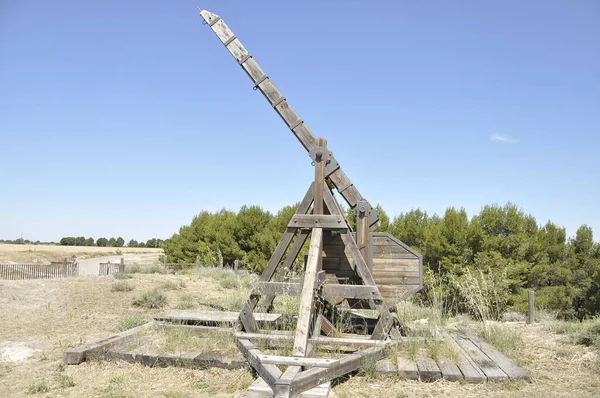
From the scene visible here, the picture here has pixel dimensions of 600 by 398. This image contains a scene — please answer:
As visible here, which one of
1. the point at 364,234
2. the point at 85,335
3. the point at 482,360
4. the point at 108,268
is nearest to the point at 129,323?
the point at 85,335

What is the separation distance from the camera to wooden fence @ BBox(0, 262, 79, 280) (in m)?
16.5

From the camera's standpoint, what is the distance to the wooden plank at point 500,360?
530 cm

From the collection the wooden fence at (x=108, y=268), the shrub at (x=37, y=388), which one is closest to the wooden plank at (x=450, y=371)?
the shrub at (x=37, y=388)

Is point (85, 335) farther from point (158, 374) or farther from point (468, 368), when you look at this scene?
point (468, 368)

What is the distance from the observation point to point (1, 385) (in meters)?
5.55

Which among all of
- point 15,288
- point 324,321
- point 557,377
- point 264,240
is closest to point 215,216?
point 264,240

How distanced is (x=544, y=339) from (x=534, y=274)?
11.9 m

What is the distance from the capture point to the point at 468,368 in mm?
5590

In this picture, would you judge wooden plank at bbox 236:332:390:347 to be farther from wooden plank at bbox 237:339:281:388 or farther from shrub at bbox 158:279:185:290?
shrub at bbox 158:279:185:290

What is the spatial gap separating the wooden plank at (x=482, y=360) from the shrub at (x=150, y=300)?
6.95 m

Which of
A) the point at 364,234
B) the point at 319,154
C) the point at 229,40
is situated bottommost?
the point at 364,234

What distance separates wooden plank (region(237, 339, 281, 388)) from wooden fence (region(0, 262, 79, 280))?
1325 centimetres

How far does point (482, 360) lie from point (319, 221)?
2.76 m

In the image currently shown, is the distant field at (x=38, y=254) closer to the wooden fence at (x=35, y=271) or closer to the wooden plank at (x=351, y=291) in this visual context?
the wooden fence at (x=35, y=271)
